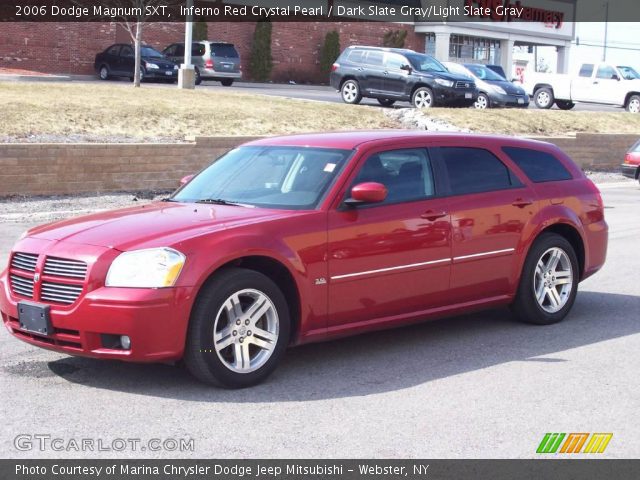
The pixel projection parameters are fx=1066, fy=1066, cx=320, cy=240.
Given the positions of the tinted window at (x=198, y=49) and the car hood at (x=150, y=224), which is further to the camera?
the tinted window at (x=198, y=49)

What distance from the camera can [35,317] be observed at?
6.55m

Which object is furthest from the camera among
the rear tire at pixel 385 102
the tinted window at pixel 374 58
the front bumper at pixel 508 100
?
the front bumper at pixel 508 100

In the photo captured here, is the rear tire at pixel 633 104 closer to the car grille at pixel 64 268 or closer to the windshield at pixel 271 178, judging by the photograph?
the windshield at pixel 271 178

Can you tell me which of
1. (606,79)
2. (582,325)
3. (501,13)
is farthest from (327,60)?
(582,325)

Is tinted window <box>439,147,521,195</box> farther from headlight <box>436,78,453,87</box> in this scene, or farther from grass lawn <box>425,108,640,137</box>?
headlight <box>436,78,453,87</box>

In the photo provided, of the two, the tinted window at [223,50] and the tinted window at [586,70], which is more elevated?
the tinted window at [223,50]

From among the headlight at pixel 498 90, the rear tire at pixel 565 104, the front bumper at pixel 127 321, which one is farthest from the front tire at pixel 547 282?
the rear tire at pixel 565 104

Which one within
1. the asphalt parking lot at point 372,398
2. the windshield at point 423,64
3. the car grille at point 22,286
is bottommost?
the asphalt parking lot at point 372,398

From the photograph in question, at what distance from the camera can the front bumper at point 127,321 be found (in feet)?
20.5

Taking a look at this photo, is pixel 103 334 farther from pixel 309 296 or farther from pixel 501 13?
pixel 501 13

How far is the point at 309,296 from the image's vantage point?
6.93 meters

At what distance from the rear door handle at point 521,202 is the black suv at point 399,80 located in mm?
22197

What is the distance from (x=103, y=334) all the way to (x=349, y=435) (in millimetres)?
1653

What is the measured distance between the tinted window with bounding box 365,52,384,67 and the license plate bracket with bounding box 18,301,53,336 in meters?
25.8
